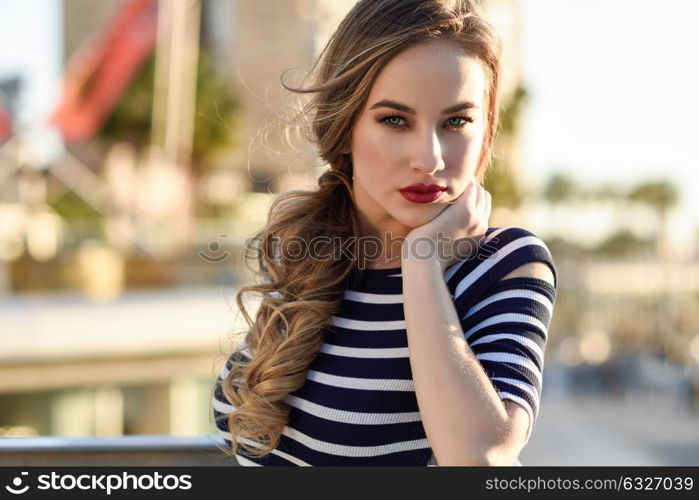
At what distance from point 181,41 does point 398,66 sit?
749 inches

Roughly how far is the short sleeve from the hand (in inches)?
1.0

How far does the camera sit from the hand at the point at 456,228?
5.15 feet

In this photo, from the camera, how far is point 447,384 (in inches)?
53.2

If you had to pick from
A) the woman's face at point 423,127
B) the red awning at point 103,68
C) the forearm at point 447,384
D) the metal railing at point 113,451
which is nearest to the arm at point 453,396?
the forearm at point 447,384

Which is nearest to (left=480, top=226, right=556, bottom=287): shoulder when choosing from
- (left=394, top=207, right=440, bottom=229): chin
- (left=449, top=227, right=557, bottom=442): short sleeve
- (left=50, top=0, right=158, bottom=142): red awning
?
(left=449, top=227, right=557, bottom=442): short sleeve

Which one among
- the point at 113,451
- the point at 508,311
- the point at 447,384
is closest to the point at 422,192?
the point at 508,311

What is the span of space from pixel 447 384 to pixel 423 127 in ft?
1.60

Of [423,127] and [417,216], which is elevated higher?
[423,127]

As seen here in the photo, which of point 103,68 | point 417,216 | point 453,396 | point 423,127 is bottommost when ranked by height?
point 453,396

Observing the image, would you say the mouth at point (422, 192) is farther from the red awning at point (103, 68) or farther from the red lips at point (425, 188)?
the red awning at point (103, 68)

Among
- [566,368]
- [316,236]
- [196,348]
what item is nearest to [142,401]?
[196,348]

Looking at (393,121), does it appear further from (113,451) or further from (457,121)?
(113,451)

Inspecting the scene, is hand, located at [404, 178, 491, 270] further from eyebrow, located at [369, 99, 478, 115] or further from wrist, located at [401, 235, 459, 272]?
eyebrow, located at [369, 99, 478, 115]
